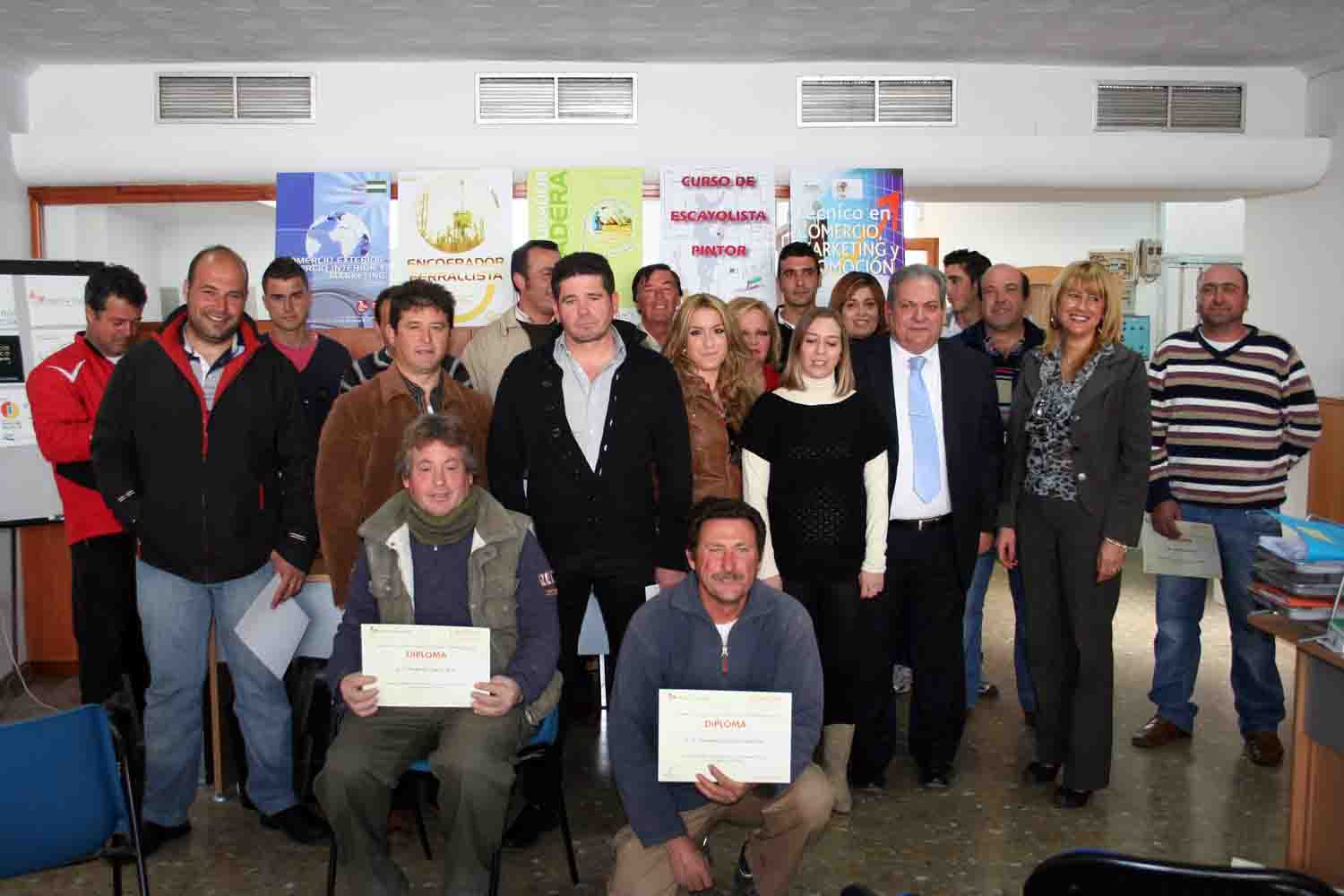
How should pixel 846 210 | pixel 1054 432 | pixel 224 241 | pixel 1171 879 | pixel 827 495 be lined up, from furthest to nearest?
1. pixel 224 241
2. pixel 846 210
3. pixel 1054 432
4. pixel 827 495
5. pixel 1171 879

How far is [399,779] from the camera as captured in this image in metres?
2.67

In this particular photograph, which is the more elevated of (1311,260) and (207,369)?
(1311,260)

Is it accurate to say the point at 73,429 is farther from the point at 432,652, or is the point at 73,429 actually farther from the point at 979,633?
the point at 979,633

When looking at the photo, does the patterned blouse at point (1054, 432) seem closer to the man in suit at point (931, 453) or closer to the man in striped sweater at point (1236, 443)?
the man in suit at point (931, 453)

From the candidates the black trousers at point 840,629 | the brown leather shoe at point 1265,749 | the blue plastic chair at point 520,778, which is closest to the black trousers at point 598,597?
the blue plastic chair at point 520,778

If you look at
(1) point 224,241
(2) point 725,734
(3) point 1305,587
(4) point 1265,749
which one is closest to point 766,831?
(2) point 725,734

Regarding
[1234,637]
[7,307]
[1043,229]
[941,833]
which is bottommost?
[941,833]

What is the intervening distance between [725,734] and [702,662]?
0.20 metres

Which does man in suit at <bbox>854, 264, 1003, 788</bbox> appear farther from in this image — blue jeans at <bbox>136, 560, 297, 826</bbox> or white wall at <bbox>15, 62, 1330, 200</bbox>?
white wall at <bbox>15, 62, 1330, 200</bbox>

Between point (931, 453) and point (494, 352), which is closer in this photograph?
point (931, 453)

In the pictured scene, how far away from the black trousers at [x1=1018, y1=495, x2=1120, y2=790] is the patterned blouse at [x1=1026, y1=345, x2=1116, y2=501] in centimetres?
5

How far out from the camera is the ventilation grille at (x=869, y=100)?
5277 mm

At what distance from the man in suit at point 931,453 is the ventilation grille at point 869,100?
2.03 m

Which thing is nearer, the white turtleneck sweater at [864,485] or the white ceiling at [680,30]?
the white turtleneck sweater at [864,485]
